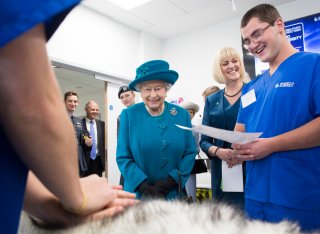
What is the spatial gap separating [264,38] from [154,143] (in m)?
0.72

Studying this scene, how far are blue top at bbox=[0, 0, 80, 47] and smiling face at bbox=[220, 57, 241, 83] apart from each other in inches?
62.9

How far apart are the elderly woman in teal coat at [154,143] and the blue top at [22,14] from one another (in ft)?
3.74

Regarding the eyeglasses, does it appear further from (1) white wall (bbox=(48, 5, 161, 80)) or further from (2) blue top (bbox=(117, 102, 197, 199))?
(1) white wall (bbox=(48, 5, 161, 80))

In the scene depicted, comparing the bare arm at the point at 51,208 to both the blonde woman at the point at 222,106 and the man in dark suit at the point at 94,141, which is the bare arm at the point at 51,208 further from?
the man in dark suit at the point at 94,141

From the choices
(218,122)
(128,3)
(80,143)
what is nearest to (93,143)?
(80,143)

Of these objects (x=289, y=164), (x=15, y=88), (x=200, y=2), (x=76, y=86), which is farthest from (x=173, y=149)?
(x=76, y=86)

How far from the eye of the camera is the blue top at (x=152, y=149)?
4.90 feet

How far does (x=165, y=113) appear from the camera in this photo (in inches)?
63.7

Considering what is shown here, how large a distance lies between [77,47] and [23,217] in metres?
3.73

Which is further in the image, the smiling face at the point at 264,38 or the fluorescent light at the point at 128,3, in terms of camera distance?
the fluorescent light at the point at 128,3

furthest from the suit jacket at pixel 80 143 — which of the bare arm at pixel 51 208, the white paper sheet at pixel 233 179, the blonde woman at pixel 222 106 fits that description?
the bare arm at pixel 51 208

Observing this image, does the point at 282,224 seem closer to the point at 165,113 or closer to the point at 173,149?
the point at 173,149

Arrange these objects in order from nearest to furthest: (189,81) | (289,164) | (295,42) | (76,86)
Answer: (289,164), (295,42), (189,81), (76,86)

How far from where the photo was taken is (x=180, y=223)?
0.41 m
